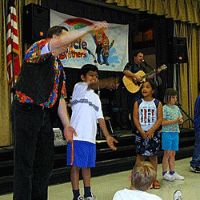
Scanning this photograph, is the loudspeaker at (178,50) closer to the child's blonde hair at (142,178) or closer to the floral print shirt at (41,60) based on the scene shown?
the floral print shirt at (41,60)

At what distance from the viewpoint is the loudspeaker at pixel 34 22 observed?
4.65 metres

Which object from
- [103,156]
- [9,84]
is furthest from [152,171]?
[9,84]

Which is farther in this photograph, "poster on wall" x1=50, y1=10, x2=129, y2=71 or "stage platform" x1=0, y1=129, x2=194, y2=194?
"poster on wall" x1=50, y1=10, x2=129, y2=71

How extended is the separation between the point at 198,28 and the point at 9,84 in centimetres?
447

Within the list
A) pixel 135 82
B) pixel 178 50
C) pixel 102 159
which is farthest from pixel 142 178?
pixel 178 50

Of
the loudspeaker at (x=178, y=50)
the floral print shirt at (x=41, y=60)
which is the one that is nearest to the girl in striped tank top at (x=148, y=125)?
the floral print shirt at (x=41, y=60)

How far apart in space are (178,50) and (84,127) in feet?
13.8

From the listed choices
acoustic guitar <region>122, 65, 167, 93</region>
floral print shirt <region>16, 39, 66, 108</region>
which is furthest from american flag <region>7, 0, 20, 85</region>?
floral print shirt <region>16, 39, 66, 108</region>

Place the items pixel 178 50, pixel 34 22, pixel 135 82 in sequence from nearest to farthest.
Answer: pixel 34 22
pixel 135 82
pixel 178 50

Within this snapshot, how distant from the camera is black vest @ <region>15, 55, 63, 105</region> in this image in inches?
81.0

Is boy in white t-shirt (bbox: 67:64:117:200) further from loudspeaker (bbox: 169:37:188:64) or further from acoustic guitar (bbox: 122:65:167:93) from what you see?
loudspeaker (bbox: 169:37:188:64)

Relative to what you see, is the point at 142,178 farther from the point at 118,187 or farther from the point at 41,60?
the point at 118,187

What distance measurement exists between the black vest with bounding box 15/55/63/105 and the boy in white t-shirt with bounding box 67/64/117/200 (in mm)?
863

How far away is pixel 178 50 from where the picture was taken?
669 cm
